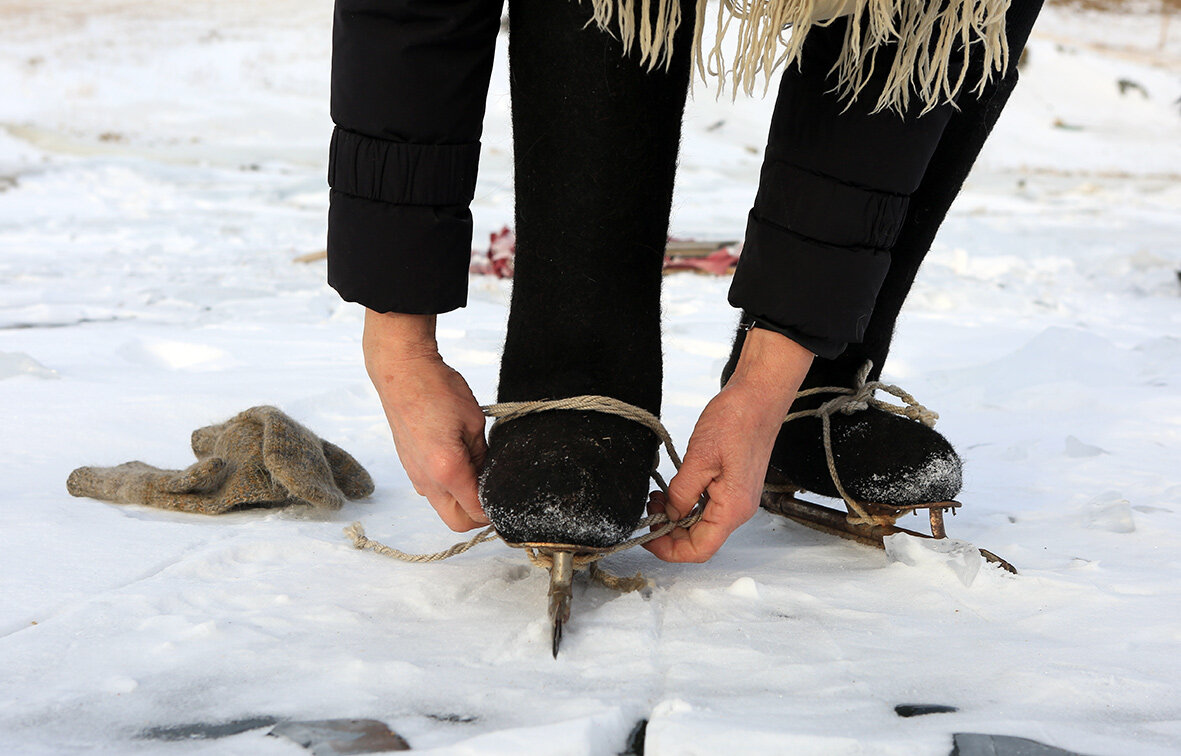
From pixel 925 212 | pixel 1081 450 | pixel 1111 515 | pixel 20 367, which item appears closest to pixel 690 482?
pixel 925 212

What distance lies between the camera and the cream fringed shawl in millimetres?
790

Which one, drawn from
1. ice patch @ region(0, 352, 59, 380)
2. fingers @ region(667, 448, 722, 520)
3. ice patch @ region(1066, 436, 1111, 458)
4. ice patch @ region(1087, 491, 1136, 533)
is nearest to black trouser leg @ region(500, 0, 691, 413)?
fingers @ region(667, 448, 722, 520)

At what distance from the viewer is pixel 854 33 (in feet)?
2.53

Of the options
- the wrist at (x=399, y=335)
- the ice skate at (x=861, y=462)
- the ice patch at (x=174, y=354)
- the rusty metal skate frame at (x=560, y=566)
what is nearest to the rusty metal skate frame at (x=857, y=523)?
the ice skate at (x=861, y=462)

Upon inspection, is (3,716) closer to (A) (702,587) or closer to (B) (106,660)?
(B) (106,660)

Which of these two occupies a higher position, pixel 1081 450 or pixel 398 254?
pixel 398 254

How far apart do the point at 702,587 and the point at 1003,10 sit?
56 cm

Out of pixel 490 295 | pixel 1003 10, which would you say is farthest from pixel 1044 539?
pixel 490 295

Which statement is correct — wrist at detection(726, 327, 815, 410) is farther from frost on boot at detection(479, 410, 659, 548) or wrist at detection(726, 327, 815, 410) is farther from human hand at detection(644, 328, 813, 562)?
frost on boot at detection(479, 410, 659, 548)

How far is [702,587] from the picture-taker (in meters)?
0.90

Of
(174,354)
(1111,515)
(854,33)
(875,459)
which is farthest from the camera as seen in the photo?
(174,354)

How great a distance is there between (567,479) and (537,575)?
0.18m

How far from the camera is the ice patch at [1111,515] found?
1.08 meters

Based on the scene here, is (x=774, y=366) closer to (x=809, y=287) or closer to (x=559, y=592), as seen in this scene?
(x=809, y=287)
